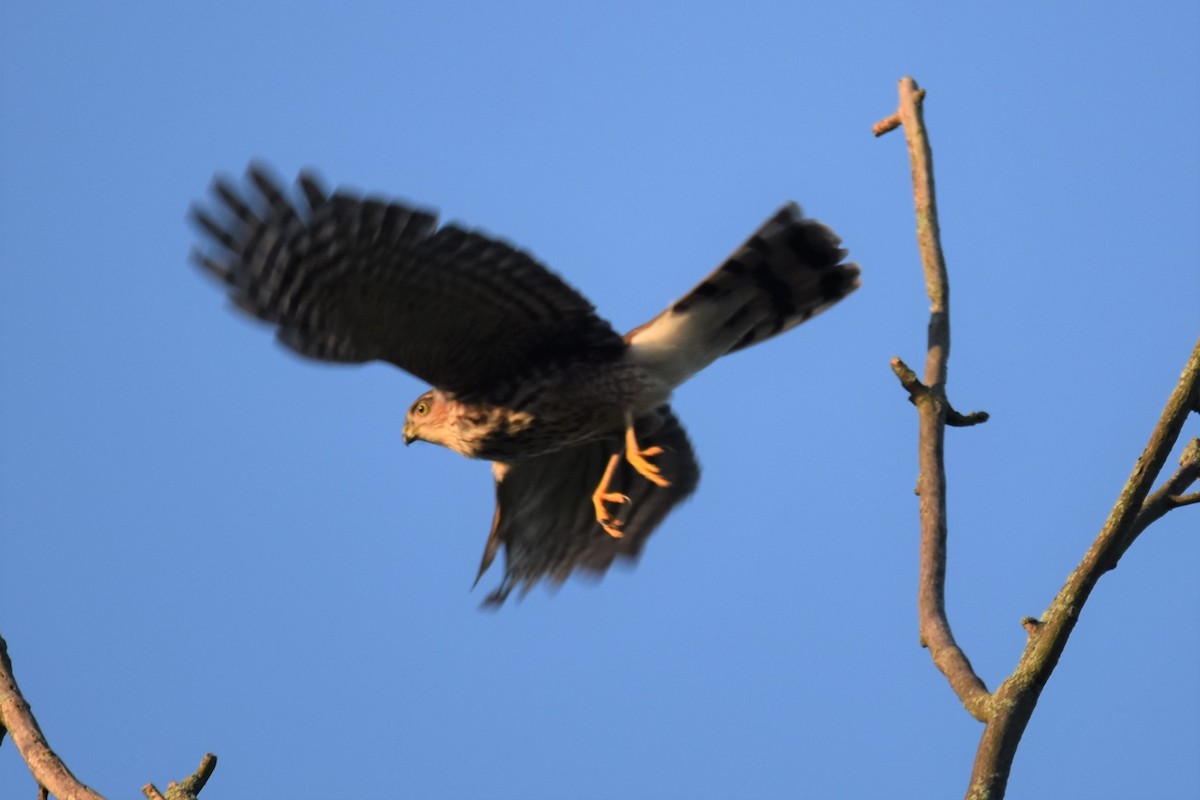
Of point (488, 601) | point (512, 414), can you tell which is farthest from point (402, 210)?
point (488, 601)

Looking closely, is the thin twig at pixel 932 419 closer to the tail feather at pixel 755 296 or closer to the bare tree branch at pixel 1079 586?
the bare tree branch at pixel 1079 586

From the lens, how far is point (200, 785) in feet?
10.8

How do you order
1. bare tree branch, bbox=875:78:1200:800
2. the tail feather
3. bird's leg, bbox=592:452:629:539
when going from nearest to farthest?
bare tree branch, bbox=875:78:1200:800
the tail feather
bird's leg, bbox=592:452:629:539

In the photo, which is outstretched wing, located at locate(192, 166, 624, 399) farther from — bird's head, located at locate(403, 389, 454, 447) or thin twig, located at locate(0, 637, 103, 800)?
thin twig, located at locate(0, 637, 103, 800)

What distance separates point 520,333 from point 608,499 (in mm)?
908

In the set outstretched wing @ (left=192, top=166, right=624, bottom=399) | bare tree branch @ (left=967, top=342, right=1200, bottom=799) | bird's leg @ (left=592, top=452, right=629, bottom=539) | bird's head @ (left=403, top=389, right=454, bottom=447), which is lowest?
bare tree branch @ (left=967, top=342, right=1200, bottom=799)

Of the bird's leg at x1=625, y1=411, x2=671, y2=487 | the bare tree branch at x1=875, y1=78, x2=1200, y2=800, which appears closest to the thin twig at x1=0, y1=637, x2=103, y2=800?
the bare tree branch at x1=875, y1=78, x2=1200, y2=800

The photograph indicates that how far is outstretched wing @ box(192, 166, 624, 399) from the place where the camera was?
17.8 feet

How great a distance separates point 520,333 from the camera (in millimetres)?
6066

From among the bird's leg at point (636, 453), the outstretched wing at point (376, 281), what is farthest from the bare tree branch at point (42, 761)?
the bird's leg at point (636, 453)

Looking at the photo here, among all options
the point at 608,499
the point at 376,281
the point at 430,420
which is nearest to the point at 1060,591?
the point at 376,281

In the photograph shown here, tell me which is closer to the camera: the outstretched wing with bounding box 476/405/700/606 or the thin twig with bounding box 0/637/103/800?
the thin twig with bounding box 0/637/103/800

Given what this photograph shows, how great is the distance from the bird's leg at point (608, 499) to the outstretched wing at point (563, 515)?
25 centimetres

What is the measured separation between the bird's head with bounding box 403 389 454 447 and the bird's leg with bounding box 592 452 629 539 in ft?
2.30
